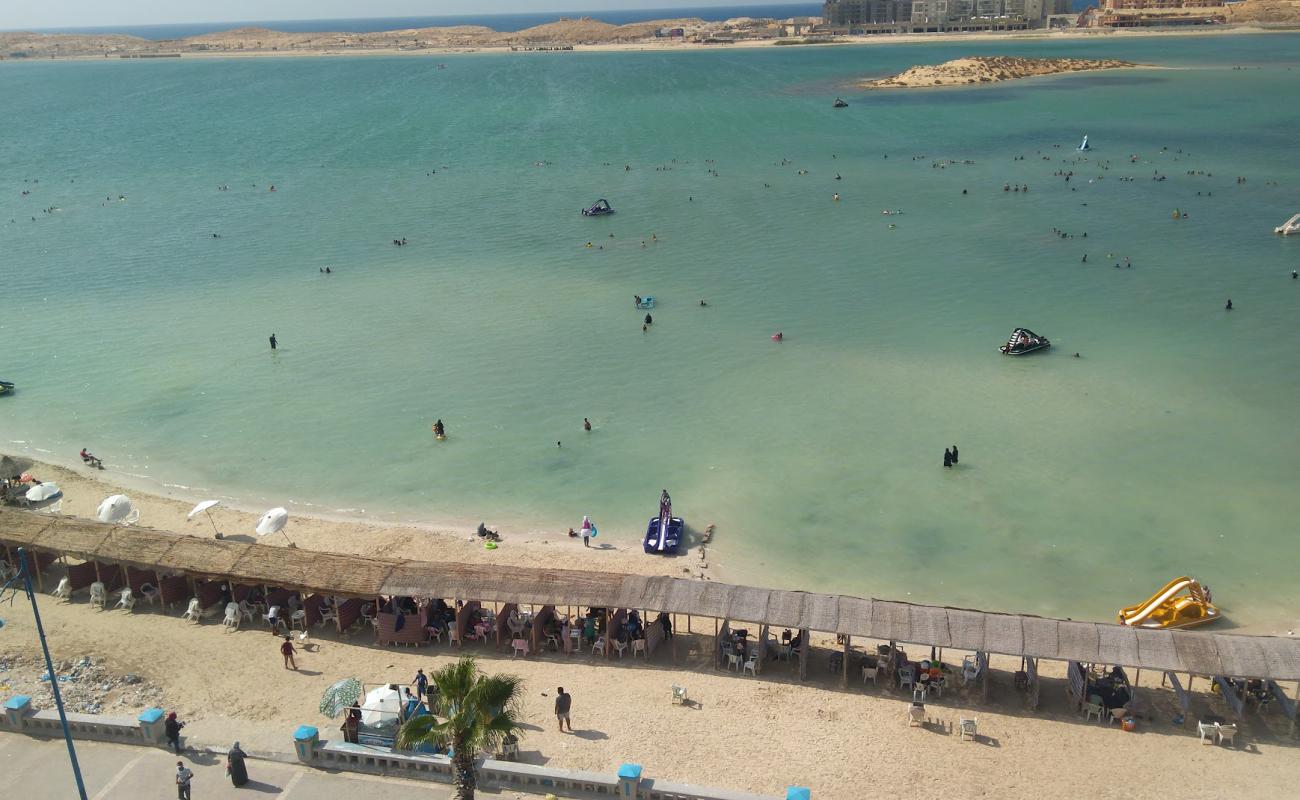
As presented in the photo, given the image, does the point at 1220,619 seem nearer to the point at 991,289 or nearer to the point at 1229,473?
the point at 1229,473

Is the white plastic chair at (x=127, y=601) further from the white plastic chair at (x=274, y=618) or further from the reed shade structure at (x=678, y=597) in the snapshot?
the white plastic chair at (x=274, y=618)

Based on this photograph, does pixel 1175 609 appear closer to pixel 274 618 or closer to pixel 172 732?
pixel 274 618

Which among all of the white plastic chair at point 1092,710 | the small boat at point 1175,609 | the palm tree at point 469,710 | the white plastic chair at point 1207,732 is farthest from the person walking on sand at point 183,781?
the small boat at point 1175,609

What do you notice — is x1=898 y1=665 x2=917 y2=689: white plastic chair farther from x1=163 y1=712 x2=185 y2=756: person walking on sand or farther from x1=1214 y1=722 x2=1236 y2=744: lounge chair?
x1=163 y1=712 x2=185 y2=756: person walking on sand

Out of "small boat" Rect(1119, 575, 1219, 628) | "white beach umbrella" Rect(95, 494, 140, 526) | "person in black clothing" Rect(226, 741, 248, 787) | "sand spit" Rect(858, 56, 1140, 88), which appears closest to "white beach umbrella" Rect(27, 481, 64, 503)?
"white beach umbrella" Rect(95, 494, 140, 526)

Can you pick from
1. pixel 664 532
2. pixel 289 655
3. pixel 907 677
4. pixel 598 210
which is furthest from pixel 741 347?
pixel 598 210

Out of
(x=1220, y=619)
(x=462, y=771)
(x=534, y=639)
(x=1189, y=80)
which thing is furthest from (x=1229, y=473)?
(x=1189, y=80)
